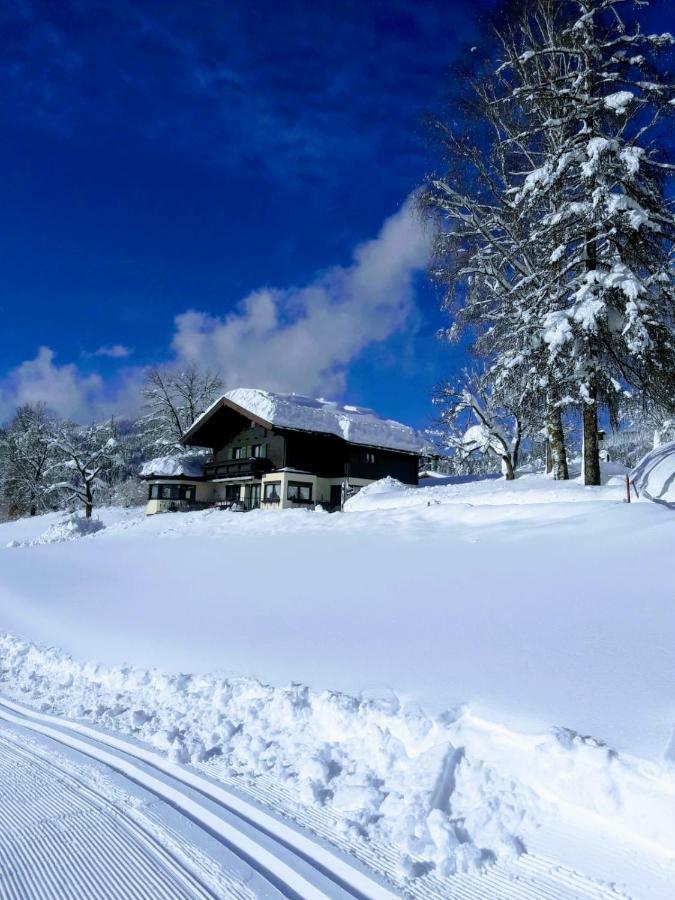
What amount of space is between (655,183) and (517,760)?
14448 millimetres

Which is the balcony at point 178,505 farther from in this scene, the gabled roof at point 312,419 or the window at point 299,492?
the window at point 299,492

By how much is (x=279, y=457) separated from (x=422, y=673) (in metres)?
28.0

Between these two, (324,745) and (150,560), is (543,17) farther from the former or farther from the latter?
(324,745)

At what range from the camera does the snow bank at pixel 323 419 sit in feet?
107

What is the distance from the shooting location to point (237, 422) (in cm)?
3653

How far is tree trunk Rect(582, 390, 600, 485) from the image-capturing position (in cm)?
1394

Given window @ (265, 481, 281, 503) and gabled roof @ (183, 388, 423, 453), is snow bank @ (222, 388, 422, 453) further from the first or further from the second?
window @ (265, 481, 281, 503)

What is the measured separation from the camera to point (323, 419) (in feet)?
112

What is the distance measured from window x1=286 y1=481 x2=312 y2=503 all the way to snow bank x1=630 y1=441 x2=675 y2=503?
20.4m

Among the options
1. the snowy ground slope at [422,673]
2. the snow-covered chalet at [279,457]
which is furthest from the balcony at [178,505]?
the snowy ground slope at [422,673]

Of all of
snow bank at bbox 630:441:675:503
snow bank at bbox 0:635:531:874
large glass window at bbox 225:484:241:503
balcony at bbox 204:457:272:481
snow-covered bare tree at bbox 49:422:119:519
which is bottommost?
snow bank at bbox 0:635:531:874

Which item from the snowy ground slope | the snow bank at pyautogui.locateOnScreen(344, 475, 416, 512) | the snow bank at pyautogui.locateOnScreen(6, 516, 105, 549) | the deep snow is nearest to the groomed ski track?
the snowy ground slope

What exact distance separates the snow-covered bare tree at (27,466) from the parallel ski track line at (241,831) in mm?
49914

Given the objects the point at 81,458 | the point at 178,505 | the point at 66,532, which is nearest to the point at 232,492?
the point at 178,505
